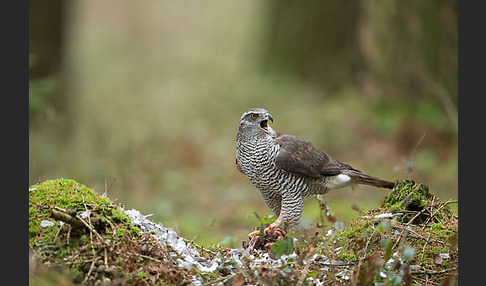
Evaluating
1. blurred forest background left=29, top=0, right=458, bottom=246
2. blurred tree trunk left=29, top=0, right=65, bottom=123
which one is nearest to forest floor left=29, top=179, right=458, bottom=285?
blurred forest background left=29, top=0, right=458, bottom=246

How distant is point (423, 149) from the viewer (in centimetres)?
1051

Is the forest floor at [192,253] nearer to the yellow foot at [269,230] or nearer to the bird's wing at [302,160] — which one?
the yellow foot at [269,230]

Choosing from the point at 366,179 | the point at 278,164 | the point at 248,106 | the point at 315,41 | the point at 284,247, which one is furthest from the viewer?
the point at 248,106

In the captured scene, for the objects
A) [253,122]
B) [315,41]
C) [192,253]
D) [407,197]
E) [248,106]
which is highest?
[315,41]

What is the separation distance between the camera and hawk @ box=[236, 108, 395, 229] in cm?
551

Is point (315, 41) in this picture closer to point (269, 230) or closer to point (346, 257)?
point (269, 230)

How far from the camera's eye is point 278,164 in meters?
5.48

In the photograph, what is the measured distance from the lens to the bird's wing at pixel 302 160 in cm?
552

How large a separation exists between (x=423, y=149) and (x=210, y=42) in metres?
10.7

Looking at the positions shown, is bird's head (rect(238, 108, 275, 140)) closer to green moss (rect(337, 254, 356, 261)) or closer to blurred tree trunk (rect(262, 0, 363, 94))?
green moss (rect(337, 254, 356, 261))

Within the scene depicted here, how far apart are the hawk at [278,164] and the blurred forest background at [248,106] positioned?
57.5 inches

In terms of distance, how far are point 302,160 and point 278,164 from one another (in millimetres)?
315

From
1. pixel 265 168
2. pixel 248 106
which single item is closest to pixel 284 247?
pixel 265 168

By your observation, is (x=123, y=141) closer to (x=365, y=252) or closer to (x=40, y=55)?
(x=40, y=55)
